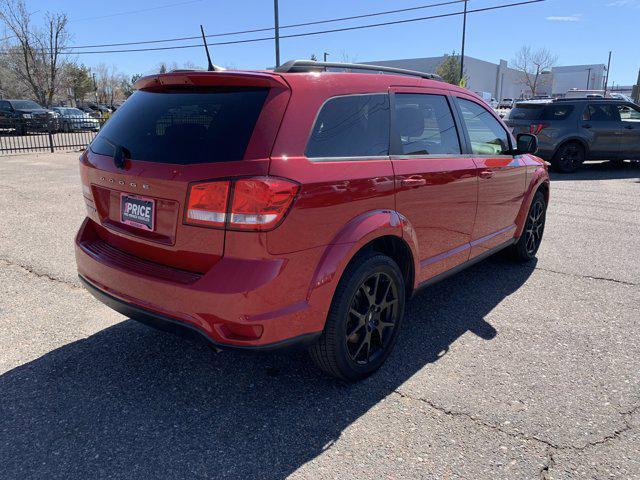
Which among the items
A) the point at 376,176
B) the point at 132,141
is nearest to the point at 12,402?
the point at 132,141

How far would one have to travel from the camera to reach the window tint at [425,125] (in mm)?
3266

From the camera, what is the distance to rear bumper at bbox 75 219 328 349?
2355 millimetres

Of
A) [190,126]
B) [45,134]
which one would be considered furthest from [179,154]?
[45,134]

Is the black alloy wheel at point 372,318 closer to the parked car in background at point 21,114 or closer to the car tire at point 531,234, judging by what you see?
the car tire at point 531,234

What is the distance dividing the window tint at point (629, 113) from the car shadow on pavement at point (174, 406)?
11.6m

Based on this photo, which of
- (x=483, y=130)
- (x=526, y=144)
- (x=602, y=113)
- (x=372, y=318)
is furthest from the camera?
(x=602, y=113)

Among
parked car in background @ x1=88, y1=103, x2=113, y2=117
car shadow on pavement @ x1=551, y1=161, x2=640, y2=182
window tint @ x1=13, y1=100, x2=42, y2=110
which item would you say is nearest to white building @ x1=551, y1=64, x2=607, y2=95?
parked car in background @ x1=88, y1=103, x2=113, y2=117

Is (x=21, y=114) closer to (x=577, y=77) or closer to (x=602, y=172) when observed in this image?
(x=602, y=172)

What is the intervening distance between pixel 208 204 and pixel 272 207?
31 centimetres

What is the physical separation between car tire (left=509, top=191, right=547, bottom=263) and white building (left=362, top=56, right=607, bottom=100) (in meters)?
87.1

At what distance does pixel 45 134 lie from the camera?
77.3ft

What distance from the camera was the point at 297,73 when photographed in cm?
270

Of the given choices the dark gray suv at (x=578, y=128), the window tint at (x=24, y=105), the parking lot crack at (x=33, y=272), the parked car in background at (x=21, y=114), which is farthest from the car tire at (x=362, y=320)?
the window tint at (x=24, y=105)

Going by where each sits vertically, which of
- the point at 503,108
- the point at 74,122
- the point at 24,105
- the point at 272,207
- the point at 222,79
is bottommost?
the point at 272,207
